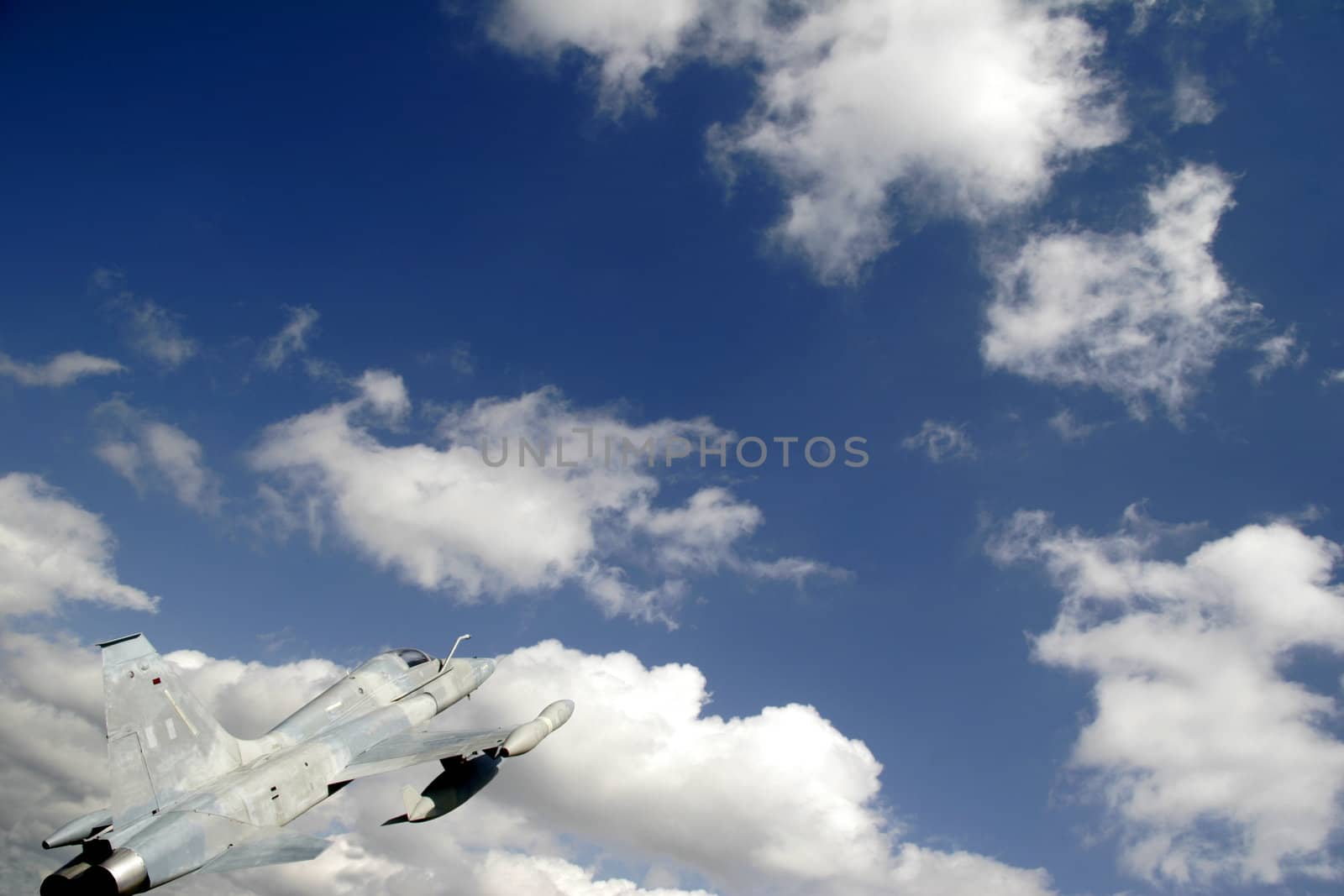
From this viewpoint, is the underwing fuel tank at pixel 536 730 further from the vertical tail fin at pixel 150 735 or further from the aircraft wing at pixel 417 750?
the vertical tail fin at pixel 150 735

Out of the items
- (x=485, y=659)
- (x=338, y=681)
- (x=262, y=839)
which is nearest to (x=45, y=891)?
(x=262, y=839)

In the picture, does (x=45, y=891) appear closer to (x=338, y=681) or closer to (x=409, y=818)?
(x=409, y=818)

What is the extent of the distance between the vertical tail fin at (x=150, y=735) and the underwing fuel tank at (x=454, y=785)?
264 inches

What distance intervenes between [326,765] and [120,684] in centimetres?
714

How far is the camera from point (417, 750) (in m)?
26.5

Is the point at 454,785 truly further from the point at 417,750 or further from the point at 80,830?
the point at 80,830

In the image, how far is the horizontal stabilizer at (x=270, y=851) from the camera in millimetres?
19938

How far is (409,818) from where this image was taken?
2352cm

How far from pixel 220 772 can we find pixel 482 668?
44.8 ft

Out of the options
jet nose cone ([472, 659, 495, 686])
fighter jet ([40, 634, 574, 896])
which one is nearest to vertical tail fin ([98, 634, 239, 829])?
fighter jet ([40, 634, 574, 896])

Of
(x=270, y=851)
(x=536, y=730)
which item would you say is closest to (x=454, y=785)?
(x=536, y=730)

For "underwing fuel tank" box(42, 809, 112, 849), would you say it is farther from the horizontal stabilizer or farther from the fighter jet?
the horizontal stabilizer

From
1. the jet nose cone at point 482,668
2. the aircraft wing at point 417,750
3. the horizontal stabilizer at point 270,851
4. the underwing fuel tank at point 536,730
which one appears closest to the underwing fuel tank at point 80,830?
the horizontal stabilizer at point 270,851

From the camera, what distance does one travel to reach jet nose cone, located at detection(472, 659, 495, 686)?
35.2m
